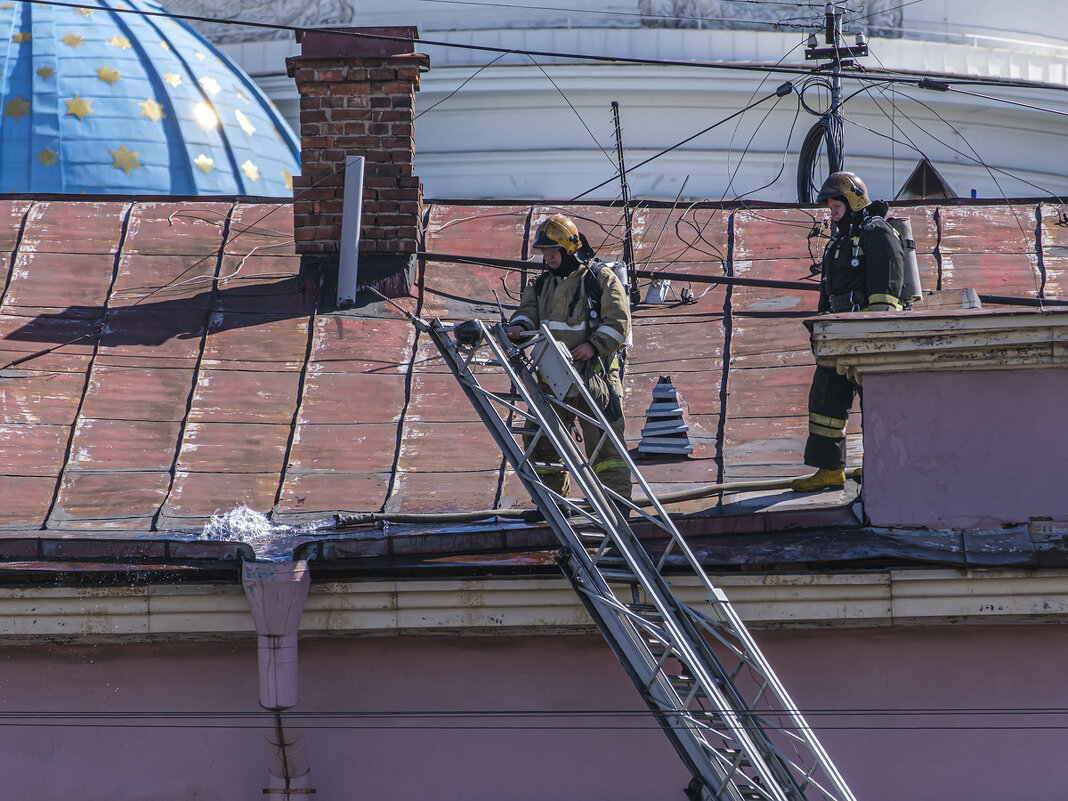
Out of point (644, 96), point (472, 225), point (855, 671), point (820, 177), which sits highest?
point (644, 96)

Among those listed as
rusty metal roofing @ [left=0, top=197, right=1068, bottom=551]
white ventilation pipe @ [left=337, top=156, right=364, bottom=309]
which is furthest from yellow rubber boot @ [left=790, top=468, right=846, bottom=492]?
white ventilation pipe @ [left=337, top=156, right=364, bottom=309]

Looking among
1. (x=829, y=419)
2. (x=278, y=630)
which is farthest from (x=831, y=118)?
(x=278, y=630)

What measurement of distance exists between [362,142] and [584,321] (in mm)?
3365

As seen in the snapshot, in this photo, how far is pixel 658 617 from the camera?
828 cm

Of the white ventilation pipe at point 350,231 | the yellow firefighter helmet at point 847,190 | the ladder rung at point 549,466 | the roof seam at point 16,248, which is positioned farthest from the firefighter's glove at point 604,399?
the roof seam at point 16,248

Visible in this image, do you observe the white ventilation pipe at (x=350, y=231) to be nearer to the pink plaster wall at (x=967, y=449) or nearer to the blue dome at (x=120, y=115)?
the pink plaster wall at (x=967, y=449)

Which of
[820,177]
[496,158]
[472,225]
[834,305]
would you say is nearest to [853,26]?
[820,177]

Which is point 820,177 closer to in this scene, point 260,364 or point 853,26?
point 853,26

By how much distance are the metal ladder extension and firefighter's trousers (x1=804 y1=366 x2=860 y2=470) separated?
909mm

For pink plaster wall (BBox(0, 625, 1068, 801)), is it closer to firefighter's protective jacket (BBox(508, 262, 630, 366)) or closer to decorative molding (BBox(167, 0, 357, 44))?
firefighter's protective jacket (BBox(508, 262, 630, 366))

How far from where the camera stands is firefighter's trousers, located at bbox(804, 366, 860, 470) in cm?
889

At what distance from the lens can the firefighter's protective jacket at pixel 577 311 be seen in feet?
29.9

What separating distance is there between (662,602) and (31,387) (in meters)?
4.33

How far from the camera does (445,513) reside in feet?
29.2
